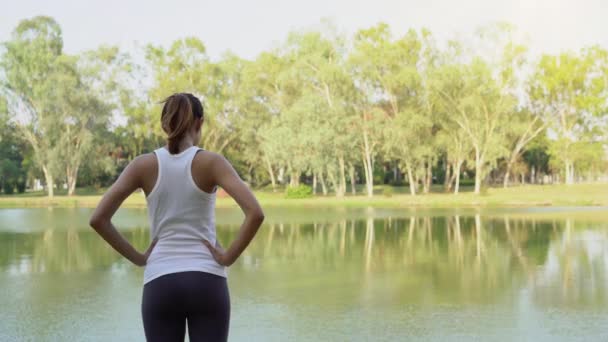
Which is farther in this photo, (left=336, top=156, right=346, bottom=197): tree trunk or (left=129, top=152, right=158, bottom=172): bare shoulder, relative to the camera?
(left=336, top=156, right=346, bottom=197): tree trunk

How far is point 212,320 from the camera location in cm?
311

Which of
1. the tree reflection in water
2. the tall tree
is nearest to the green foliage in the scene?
the tall tree

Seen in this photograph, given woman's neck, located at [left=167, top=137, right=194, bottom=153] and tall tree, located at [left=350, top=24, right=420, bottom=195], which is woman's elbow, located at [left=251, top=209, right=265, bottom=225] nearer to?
woman's neck, located at [left=167, top=137, right=194, bottom=153]

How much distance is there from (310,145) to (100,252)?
113 ft

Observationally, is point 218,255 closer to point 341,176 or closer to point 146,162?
point 146,162

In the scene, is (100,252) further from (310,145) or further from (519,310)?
(310,145)

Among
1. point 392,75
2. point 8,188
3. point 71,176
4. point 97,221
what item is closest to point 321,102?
point 392,75

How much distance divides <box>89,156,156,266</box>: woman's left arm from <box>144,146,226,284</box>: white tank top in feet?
0.29

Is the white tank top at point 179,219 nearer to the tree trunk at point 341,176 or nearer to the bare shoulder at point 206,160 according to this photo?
the bare shoulder at point 206,160

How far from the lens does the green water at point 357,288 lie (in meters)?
8.51

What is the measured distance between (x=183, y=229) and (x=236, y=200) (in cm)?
26

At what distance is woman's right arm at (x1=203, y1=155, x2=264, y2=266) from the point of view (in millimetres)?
3037

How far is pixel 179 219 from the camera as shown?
10.3ft

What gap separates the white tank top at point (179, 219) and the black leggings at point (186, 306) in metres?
0.04
